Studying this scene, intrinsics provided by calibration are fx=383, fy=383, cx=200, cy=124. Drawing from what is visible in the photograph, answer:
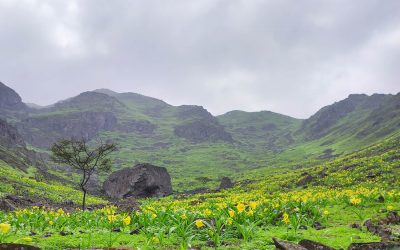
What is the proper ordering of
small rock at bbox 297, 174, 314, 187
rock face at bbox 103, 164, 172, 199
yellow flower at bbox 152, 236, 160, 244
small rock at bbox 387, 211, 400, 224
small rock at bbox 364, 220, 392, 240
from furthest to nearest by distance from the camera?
rock face at bbox 103, 164, 172, 199 < small rock at bbox 297, 174, 314, 187 < small rock at bbox 387, 211, 400, 224 < small rock at bbox 364, 220, 392, 240 < yellow flower at bbox 152, 236, 160, 244

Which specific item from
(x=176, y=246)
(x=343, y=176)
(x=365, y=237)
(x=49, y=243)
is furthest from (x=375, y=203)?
(x=343, y=176)

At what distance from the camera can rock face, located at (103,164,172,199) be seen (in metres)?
84.7

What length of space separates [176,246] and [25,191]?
60.4 metres

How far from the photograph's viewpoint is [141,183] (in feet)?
279

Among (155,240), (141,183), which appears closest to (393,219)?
(155,240)

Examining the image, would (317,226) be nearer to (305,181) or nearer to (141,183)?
(305,181)

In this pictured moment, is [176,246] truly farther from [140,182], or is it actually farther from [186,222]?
[140,182]

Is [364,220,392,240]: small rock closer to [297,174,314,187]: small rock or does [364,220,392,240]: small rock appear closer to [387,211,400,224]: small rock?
[387,211,400,224]: small rock

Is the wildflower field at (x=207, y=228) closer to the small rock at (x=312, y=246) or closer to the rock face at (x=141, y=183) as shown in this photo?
the small rock at (x=312, y=246)

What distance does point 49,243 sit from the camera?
12.1m

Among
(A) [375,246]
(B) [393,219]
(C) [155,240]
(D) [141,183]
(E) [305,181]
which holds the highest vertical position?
(C) [155,240]

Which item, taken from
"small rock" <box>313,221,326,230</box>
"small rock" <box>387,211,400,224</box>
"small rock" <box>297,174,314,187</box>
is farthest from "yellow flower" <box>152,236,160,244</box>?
"small rock" <box>297,174,314,187</box>

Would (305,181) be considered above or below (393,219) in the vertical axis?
below

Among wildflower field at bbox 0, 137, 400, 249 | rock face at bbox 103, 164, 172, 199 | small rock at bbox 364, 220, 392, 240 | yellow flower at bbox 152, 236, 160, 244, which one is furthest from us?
rock face at bbox 103, 164, 172, 199
